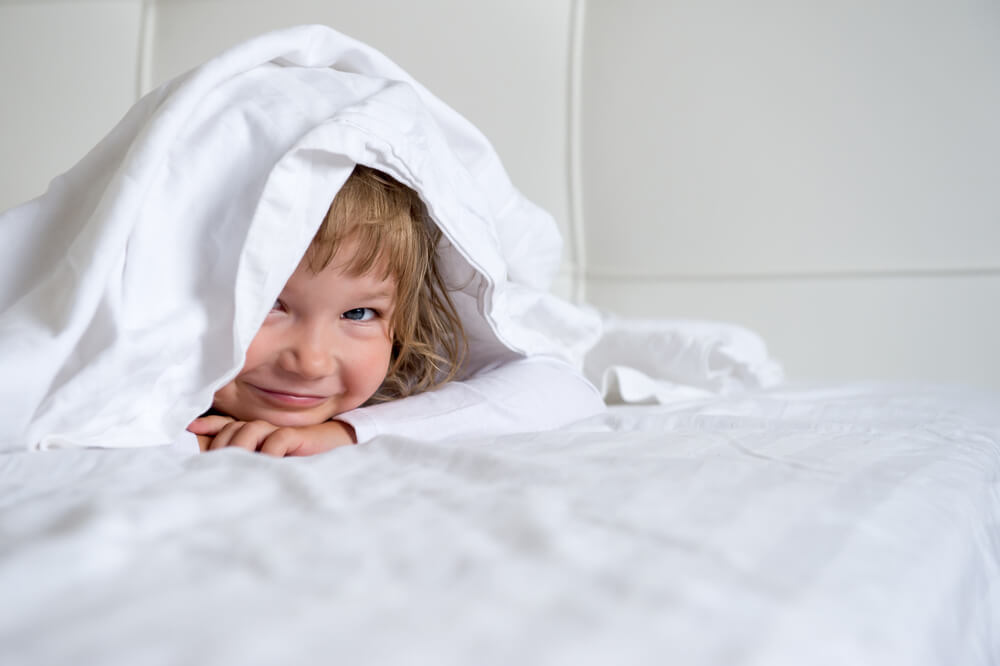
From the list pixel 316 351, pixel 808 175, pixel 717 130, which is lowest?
pixel 316 351

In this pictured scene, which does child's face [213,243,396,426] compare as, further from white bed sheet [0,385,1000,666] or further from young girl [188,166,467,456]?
white bed sheet [0,385,1000,666]

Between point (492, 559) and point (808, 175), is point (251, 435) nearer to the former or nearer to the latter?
point (492, 559)

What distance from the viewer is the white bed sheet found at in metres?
0.27

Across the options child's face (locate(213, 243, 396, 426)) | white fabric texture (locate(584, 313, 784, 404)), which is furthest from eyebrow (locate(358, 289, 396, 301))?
white fabric texture (locate(584, 313, 784, 404))

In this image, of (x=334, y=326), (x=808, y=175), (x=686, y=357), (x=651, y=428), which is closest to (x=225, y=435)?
(x=334, y=326)

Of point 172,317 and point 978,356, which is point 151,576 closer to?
point 172,317

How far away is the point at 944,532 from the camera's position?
1.42ft

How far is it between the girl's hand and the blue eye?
0.44 ft

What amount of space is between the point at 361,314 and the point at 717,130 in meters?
1.30

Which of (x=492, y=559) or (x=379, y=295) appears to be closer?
(x=492, y=559)

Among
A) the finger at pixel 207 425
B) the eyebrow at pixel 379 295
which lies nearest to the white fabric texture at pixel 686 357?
the eyebrow at pixel 379 295

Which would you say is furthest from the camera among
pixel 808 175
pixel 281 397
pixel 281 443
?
pixel 808 175

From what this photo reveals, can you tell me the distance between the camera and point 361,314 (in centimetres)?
83

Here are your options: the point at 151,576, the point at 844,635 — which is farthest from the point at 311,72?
the point at 844,635
